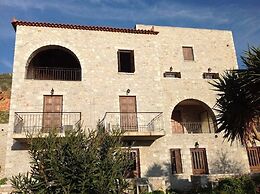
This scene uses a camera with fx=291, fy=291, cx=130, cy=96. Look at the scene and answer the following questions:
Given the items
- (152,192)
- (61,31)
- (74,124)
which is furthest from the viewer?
(61,31)

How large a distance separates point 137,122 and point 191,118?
6509 mm

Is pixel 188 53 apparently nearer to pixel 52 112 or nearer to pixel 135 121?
pixel 135 121

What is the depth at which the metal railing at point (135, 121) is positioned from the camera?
17.3 metres

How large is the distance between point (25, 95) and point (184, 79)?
10.9m

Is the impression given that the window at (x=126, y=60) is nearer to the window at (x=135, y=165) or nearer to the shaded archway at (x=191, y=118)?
the shaded archway at (x=191, y=118)

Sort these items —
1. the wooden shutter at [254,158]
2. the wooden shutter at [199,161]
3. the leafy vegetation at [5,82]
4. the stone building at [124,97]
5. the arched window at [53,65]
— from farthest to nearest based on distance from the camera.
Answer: the leafy vegetation at [5,82], the wooden shutter at [254,158], the wooden shutter at [199,161], the arched window at [53,65], the stone building at [124,97]

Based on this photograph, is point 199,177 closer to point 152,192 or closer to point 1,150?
point 152,192

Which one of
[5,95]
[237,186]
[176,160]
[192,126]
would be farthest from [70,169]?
[5,95]

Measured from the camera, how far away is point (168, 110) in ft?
65.7

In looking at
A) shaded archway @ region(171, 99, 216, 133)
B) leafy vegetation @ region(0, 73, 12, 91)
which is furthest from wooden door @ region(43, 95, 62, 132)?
leafy vegetation @ region(0, 73, 12, 91)

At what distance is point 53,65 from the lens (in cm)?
2034

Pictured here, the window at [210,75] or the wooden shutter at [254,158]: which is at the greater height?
the window at [210,75]

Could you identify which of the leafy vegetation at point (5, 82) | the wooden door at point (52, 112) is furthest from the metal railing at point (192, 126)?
the leafy vegetation at point (5, 82)

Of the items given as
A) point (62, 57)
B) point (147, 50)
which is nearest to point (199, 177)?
point (147, 50)
